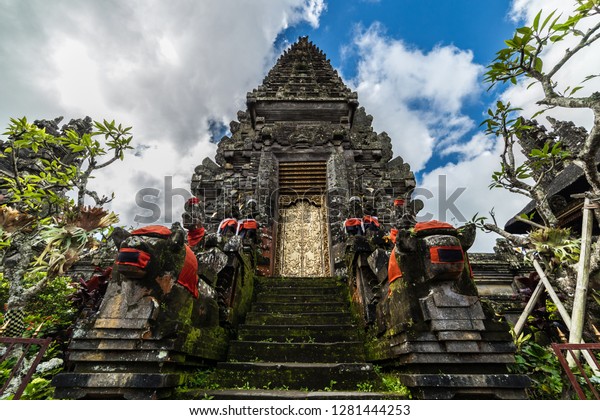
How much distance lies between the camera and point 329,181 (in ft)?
30.1

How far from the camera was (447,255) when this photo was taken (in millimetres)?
2844

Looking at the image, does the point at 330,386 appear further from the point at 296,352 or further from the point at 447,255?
the point at 447,255

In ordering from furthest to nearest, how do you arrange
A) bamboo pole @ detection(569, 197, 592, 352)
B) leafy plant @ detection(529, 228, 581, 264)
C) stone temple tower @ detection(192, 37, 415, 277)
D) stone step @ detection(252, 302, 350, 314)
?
stone temple tower @ detection(192, 37, 415, 277)
stone step @ detection(252, 302, 350, 314)
leafy plant @ detection(529, 228, 581, 264)
bamboo pole @ detection(569, 197, 592, 352)

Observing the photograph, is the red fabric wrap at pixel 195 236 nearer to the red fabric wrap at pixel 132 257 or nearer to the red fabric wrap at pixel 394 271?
the red fabric wrap at pixel 132 257

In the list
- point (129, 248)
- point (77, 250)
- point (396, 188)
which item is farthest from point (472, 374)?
point (396, 188)

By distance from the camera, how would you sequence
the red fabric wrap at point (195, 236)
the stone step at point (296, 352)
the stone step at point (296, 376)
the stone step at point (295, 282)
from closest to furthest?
the stone step at point (296, 376), the stone step at point (296, 352), the red fabric wrap at point (195, 236), the stone step at point (295, 282)

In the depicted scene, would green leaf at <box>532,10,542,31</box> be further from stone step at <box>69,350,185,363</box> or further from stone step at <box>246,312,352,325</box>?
stone step at <box>69,350,185,363</box>

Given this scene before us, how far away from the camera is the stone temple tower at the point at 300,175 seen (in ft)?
27.1

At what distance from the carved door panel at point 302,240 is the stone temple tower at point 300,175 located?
0.03m

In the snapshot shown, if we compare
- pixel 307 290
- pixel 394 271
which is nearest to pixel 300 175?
pixel 307 290

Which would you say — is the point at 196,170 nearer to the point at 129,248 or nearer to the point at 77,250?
the point at 77,250

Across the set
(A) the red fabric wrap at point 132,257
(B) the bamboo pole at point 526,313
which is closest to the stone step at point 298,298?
(B) the bamboo pole at point 526,313

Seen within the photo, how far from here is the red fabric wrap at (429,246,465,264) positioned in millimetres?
2832

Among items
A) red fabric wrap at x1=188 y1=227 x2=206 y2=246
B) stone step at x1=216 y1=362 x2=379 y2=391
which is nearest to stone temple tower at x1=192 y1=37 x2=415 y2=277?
red fabric wrap at x1=188 y1=227 x2=206 y2=246
